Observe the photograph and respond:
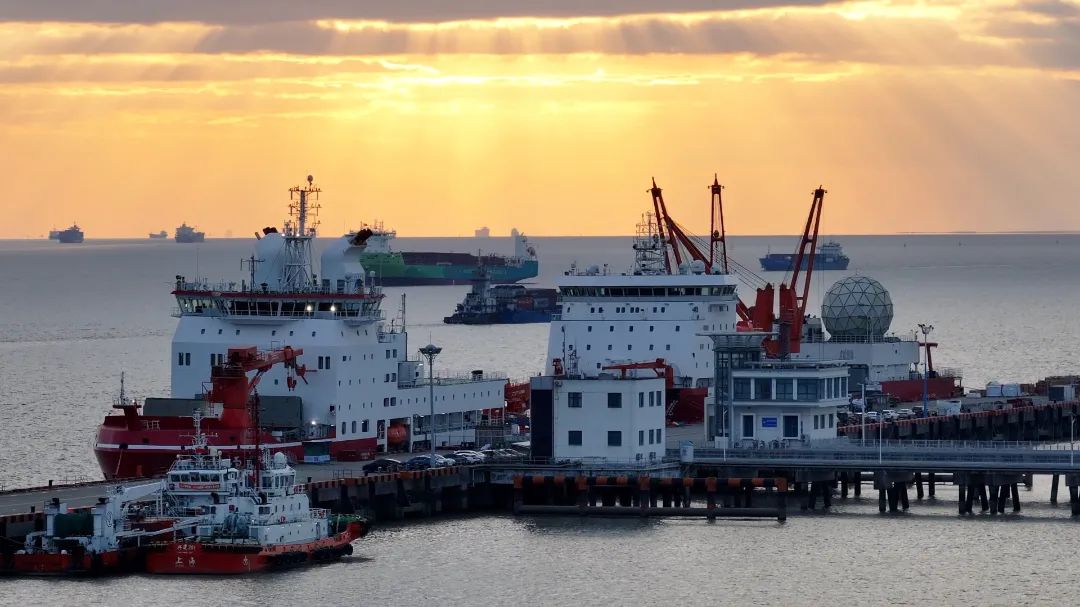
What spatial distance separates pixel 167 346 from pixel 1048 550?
125 metres

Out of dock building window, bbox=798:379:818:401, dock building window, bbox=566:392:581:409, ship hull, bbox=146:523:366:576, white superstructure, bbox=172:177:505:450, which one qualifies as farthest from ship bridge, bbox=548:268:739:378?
ship hull, bbox=146:523:366:576

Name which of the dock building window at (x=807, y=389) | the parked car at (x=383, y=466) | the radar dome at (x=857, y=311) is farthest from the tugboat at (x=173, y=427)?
the radar dome at (x=857, y=311)

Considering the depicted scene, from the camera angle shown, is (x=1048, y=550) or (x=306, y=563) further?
(x=1048, y=550)

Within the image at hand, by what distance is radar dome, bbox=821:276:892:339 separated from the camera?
121062mm

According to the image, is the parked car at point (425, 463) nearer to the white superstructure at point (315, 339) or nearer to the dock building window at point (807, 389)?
the white superstructure at point (315, 339)

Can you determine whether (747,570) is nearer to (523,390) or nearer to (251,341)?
(251,341)

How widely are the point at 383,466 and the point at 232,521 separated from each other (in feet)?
51.0

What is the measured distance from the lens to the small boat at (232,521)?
65188 millimetres

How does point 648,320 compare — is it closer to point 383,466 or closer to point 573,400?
point 573,400

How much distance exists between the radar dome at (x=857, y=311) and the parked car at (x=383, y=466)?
4471 centimetres

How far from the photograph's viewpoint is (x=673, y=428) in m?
97.0

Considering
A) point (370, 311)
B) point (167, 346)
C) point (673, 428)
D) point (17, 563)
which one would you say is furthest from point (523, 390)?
point (167, 346)

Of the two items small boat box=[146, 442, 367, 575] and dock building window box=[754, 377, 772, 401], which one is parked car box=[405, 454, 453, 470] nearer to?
dock building window box=[754, 377, 772, 401]

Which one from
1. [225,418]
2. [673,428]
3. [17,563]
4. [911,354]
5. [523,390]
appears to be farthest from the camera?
[911,354]
